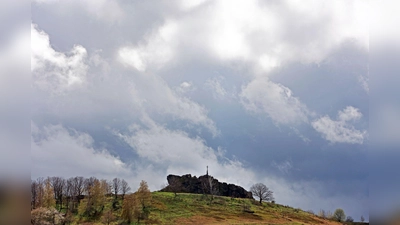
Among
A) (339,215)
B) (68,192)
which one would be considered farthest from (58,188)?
(339,215)

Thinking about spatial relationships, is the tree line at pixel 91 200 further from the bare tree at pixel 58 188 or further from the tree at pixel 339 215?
the tree at pixel 339 215

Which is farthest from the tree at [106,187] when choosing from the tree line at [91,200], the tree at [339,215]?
the tree at [339,215]

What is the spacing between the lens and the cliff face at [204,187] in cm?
6694

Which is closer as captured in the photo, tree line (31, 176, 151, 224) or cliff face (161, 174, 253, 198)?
tree line (31, 176, 151, 224)

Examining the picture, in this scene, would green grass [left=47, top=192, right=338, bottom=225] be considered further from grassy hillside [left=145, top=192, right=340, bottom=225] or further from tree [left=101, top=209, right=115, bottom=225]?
tree [left=101, top=209, right=115, bottom=225]

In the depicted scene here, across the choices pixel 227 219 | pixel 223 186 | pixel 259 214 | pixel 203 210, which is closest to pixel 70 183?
pixel 203 210

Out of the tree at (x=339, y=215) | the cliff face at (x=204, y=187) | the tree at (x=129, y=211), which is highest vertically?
the cliff face at (x=204, y=187)

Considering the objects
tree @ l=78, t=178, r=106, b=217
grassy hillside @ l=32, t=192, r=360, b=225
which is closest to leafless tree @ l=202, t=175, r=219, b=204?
grassy hillside @ l=32, t=192, r=360, b=225

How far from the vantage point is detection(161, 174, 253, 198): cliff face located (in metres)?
66.9

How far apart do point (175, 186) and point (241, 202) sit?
17236mm

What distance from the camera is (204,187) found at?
6738 centimetres

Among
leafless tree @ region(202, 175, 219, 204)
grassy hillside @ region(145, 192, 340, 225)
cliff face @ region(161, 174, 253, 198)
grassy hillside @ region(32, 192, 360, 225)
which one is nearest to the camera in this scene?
grassy hillside @ region(32, 192, 360, 225)

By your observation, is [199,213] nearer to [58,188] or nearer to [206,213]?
[206,213]

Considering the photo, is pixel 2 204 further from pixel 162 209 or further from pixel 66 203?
pixel 66 203
